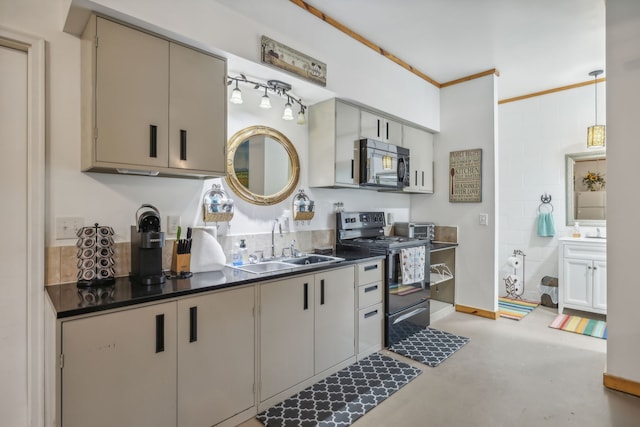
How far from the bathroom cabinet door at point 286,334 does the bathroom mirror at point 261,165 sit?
866 millimetres

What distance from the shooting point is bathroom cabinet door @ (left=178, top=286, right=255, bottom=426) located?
5.70 ft

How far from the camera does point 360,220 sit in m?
A: 3.57

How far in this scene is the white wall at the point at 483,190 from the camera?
3.79m

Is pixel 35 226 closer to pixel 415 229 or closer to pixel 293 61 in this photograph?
pixel 293 61

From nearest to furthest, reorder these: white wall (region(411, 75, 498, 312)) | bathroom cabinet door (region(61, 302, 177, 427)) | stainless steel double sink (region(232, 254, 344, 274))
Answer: bathroom cabinet door (region(61, 302, 177, 427)), stainless steel double sink (region(232, 254, 344, 274)), white wall (region(411, 75, 498, 312))

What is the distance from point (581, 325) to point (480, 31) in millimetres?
3145

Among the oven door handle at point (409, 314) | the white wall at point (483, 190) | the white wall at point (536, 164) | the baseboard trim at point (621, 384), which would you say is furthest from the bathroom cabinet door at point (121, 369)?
the white wall at point (536, 164)

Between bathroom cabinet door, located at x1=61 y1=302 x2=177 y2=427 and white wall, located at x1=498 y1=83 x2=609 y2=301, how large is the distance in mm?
4543

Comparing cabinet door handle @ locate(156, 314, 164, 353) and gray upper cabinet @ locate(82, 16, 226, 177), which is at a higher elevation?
gray upper cabinet @ locate(82, 16, 226, 177)

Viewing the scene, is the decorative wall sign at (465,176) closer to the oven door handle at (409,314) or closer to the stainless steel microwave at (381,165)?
the stainless steel microwave at (381,165)

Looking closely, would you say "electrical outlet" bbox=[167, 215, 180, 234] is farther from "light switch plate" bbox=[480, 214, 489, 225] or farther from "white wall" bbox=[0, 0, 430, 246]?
"light switch plate" bbox=[480, 214, 489, 225]

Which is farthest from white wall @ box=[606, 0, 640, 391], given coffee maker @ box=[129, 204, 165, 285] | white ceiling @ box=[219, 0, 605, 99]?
coffee maker @ box=[129, 204, 165, 285]

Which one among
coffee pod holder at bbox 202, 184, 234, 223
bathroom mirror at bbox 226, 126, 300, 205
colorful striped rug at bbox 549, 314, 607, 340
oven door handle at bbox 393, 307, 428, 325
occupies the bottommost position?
colorful striped rug at bbox 549, 314, 607, 340

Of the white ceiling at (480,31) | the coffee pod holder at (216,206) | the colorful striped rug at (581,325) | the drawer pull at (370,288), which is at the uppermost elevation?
the white ceiling at (480,31)
